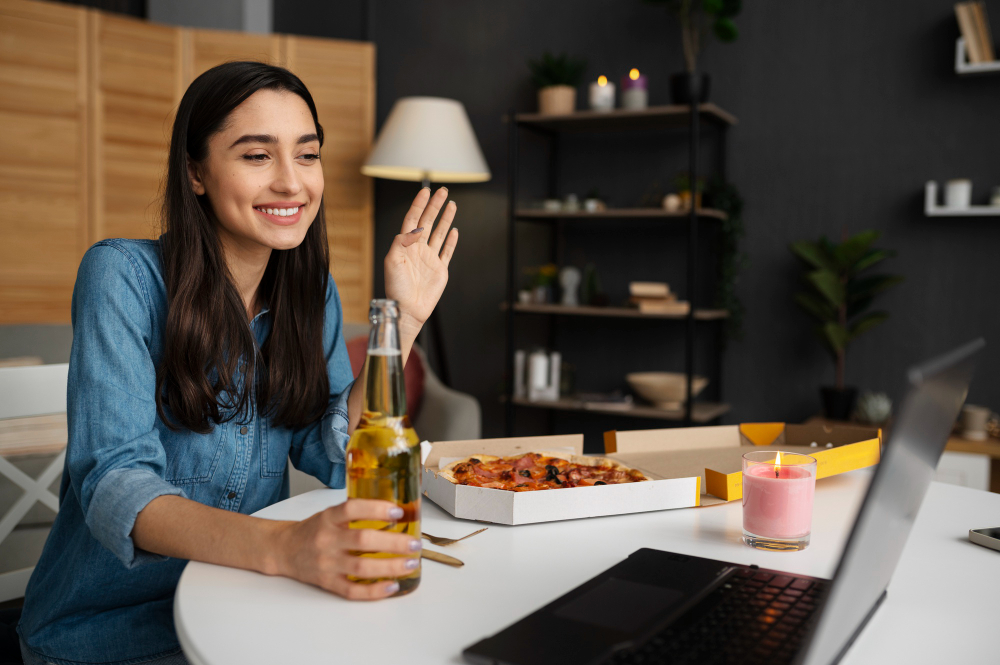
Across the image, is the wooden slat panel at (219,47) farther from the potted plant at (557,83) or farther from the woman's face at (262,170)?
the woman's face at (262,170)

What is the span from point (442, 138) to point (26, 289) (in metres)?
1.92

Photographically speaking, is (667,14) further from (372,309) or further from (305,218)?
(372,309)

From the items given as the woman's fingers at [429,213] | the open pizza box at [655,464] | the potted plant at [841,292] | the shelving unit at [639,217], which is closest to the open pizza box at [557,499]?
the open pizza box at [655,464]

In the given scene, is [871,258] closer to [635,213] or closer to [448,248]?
[635,213]

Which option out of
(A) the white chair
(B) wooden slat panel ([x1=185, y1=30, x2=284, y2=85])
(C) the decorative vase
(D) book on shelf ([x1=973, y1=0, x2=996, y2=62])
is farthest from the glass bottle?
(B) wooden slat panel ([x1=185, y1=30, x2=284, y2=85])

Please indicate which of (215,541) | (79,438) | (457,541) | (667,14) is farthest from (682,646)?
(667,14)

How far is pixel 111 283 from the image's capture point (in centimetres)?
103

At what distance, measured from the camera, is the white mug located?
2.90 m

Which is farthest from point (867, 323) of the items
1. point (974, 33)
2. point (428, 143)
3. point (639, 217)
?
point (428, 143)

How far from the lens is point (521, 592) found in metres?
0.75

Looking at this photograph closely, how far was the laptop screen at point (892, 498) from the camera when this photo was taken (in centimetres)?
45

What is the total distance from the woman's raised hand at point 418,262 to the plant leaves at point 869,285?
232 centimetres

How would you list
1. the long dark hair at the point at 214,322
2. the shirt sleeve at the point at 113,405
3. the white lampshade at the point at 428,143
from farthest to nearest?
the white lampshade at the point at 428,143 → the long dark hair at the point at 214,322 → the shirt sleeve at the point at 113,405

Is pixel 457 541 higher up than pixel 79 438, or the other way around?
pixel 79 438
